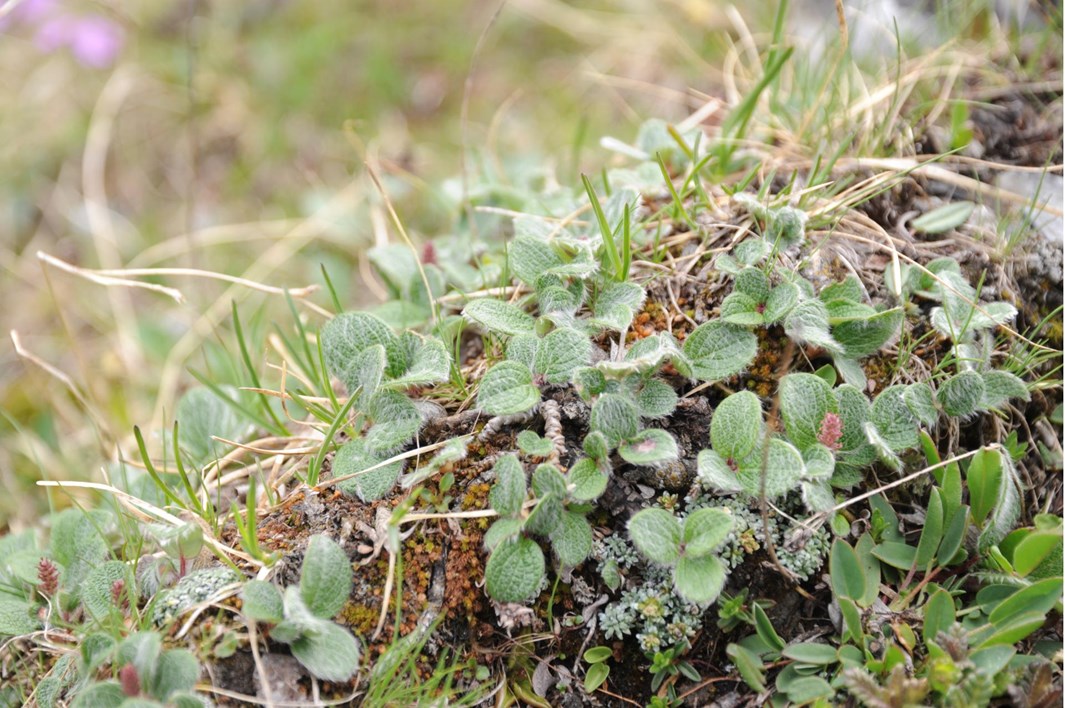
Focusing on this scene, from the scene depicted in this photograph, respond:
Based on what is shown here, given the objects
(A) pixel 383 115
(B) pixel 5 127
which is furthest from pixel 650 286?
(B) pixel 5 127

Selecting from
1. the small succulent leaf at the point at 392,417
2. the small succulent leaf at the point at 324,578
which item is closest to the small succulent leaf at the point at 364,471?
the small succulent leaf at the point at 392,417

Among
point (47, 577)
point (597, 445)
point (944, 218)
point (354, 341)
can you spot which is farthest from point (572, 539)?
point (944, 218)

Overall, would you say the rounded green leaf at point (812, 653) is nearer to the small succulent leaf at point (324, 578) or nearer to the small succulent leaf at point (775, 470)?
the small succulent leaf at point (775, 470)

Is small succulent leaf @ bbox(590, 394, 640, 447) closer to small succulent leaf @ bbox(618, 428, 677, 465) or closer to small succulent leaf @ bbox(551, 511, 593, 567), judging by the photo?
small succulent leaf @ bbox(618, 428, 677, 465)

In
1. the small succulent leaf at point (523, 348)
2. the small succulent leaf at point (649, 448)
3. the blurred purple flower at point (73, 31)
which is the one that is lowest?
the small succulent leaf at point (649, 448)

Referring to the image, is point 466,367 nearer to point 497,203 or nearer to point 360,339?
point 360,339
